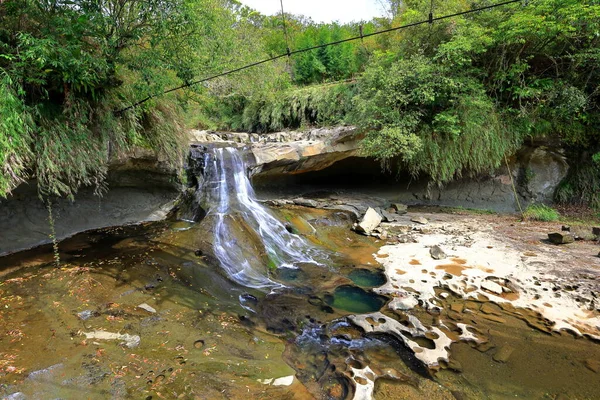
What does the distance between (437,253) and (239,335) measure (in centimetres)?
427

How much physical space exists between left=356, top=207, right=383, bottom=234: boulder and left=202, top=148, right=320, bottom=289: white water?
1610mm

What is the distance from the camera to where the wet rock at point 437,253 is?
19.7 feet

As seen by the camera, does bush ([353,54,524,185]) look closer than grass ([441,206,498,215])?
Yes

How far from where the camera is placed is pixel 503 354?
3.52 meters

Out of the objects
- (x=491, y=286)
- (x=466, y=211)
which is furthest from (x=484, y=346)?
(x=466, y=211)

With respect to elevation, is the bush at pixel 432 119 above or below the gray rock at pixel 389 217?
above

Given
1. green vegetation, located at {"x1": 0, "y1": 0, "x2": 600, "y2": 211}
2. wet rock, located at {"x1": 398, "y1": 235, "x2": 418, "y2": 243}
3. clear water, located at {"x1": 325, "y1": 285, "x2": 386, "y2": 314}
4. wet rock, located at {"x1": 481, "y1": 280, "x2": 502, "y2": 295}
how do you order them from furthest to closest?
wet rock, located at {"x1": 398, "y1": 235, "x2": 418, "y2": 243}, wet rock, located at {"x1": 481, "y1": 280, "x2": 502, "y2": 295}, clear water, located at {"x1": 325, "y1": 285, "x2": 386, "y2": 314}, green vegetation, located at {"x1": 0, "y1": 0, "x2": 600, "y2": 211}

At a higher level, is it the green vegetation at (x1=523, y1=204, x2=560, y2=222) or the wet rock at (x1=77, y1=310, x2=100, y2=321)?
the wet rock at (x1=77, y1=310, x2=100, y2=321)

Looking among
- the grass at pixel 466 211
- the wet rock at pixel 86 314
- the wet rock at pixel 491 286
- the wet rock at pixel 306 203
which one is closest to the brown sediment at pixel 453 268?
the wet rock at pixel 491 286

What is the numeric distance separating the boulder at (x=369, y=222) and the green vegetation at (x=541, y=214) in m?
4.51

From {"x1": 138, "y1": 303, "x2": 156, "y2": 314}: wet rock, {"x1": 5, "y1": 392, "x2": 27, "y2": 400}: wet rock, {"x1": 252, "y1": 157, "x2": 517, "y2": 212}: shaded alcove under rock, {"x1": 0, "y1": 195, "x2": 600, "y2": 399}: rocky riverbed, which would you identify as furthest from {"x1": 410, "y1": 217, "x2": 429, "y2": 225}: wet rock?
{"x1": 5, "y1": 392, "x2": 27, "y2": 400}: wet rock

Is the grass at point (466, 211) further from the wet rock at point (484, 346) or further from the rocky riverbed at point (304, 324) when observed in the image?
the wet rock at point (484, 346)

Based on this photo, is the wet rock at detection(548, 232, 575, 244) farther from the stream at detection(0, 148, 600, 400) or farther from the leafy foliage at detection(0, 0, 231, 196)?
the leafy foliage at detection(0, 0, 231, 196)

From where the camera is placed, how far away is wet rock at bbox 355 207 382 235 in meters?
7.86
